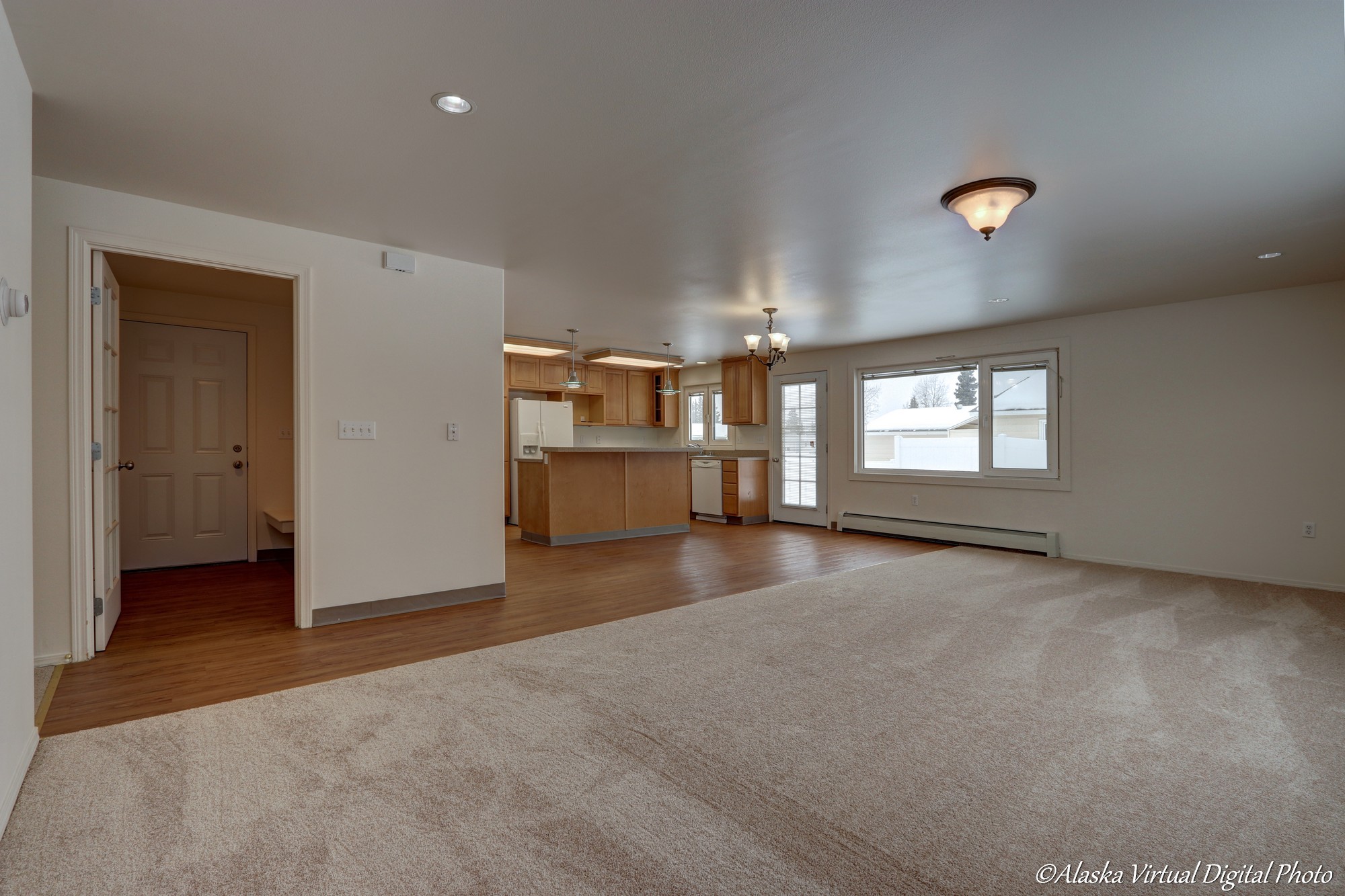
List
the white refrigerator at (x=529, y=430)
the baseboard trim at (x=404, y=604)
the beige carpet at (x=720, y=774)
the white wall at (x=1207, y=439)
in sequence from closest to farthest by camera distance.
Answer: the beige carpet at (x=720, y=774) → the baseboard trim at (x=404, y=604) → the white wall at (x=1207, y=439) → the white refrigerator at (x=529, y=430)

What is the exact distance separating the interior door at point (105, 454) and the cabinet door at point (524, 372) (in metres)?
4.90

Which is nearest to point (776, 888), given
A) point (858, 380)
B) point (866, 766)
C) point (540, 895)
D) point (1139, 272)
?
point (540, 895)

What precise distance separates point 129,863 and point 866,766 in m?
2.11

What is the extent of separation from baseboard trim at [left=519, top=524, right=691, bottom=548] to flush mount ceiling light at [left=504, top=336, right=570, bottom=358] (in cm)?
223

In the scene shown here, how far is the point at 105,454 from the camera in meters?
3.42

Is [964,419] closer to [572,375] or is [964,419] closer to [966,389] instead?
[966,389]

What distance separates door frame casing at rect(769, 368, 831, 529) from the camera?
8211 mm

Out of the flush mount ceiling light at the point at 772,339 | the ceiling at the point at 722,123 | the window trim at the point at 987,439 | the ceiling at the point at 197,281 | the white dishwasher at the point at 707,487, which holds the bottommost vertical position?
the white dishwasher at the point at 707,487

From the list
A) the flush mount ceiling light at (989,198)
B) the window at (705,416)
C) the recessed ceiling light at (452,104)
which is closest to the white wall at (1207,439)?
the flush mount ceiling light at (989,198)

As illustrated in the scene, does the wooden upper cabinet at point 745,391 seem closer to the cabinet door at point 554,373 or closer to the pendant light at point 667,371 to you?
the pendant light at point 667,371

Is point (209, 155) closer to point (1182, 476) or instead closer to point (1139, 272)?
point (1139, 272)

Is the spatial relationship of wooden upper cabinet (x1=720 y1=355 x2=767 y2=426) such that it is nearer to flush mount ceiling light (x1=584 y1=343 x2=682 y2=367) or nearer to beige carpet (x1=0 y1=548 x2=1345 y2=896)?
flush mount ceiling light (x1=584 y1=343 x2=682 y2=367)

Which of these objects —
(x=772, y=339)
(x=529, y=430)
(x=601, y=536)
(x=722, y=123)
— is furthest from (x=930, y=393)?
(x=722, y=123)

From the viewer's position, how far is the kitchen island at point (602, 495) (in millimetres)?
6875
